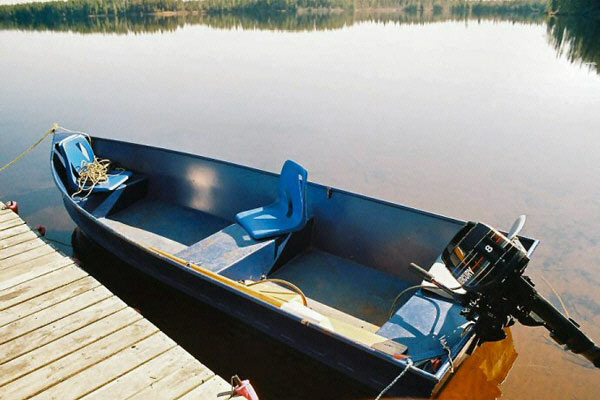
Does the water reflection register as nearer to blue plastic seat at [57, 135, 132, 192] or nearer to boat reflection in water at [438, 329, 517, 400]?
boat reflection in water at [438, 329, 517, 400]

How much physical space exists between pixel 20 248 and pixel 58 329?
164 centimetres

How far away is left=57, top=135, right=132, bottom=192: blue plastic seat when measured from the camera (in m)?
6.87

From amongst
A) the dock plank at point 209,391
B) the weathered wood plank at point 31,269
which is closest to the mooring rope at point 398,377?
the dock plank at point 209,391

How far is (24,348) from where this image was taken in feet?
12.0

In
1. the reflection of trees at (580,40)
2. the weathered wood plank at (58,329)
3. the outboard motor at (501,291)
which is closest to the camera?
the outboard motor at (501,291)

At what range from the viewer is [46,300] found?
4.20 meters

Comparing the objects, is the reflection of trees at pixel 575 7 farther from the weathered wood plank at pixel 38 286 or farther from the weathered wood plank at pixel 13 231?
the weathered wood plank at pixel 38 286

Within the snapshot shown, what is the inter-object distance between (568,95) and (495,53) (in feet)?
26.9

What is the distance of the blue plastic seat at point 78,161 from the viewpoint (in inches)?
270

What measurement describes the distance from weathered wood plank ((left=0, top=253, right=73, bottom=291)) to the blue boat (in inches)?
26.8

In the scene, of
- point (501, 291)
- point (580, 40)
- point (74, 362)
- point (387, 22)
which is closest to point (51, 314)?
point (74, 362)

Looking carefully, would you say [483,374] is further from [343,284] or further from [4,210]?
[4,210]

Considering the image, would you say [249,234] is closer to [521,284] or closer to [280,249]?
[280,249]

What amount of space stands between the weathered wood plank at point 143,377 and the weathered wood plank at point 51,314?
1013 millimetres
